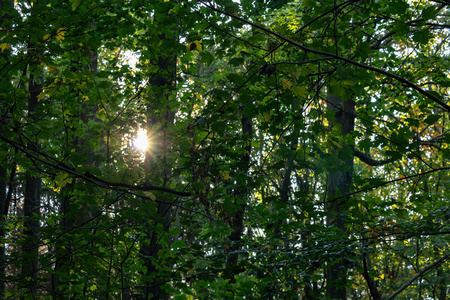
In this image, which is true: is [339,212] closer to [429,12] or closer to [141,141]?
[141,141]

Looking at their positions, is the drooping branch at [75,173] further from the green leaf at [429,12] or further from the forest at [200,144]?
the green leaf at [429,12]

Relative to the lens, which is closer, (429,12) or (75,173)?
(75,173)

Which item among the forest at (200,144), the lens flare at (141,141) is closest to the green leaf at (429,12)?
the forest at (200,144)

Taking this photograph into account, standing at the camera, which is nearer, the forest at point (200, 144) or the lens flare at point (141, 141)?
the forest at point (200, 144)

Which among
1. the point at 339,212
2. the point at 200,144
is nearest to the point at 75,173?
the point at 200,144

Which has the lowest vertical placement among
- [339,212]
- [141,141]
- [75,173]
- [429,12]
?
[75,173]

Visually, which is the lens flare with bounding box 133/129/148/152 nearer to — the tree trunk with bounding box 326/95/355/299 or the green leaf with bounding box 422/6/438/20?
the tree trunk with bounding box 326/95/355/299

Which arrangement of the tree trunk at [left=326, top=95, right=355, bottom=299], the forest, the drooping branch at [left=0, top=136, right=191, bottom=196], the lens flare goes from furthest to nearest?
1. the tree trunk at [left=326, top=95, right=355, bottom=299]
2. the lens flare
3. the forest
4. the drooping branch at [left=0, top=136, right=191, bottom=196]

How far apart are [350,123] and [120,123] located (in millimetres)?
4958

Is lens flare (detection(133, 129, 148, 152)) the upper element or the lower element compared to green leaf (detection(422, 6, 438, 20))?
upper

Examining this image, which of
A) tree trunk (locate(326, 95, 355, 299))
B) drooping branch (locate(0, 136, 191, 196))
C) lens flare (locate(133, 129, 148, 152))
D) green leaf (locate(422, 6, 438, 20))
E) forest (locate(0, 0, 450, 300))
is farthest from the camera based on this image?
tree trunk (locate(326, 95, 355, 299))

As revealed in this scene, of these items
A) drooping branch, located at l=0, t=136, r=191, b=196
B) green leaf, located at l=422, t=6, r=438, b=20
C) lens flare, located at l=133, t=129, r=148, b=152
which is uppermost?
lens flare, located at l=133, t=129, r=148, b=152

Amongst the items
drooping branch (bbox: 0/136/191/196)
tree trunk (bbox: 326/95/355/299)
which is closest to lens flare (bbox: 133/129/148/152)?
drooping branch (bbox: 0/136/191/196)

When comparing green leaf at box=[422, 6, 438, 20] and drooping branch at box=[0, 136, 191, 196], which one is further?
green leaf at box=[422, 6, 438, 20]
